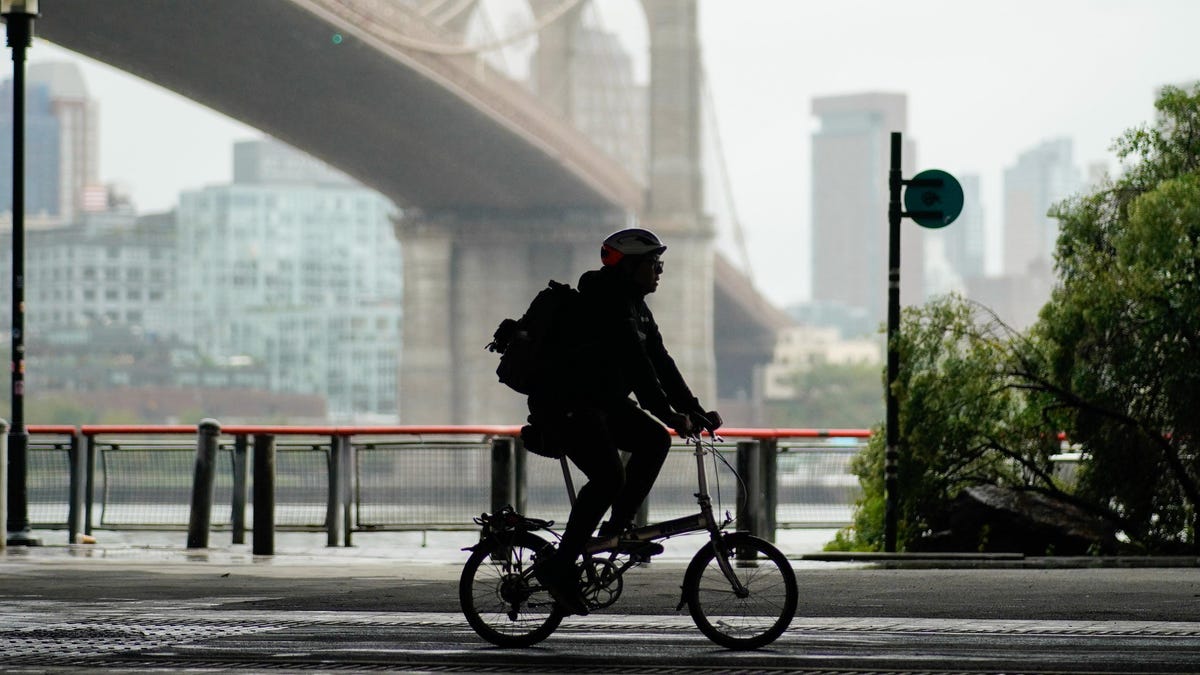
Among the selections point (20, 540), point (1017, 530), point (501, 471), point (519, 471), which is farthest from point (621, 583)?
point (20, 540)

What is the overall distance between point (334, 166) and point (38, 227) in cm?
9235

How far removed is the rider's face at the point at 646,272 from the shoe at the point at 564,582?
3.49ft

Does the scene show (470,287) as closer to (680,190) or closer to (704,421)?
(680,190)

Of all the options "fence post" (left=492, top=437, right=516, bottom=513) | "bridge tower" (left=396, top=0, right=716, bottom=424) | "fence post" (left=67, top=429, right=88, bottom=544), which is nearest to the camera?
"fence post" (left=492, top=437, right=516, bottom=513)

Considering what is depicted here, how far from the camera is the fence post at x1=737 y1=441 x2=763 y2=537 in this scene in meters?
14.2

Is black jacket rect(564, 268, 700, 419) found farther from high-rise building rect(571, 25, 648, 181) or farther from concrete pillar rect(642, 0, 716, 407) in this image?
high-rise building rect(571, 25, 648, 181)

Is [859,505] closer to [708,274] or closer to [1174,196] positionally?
[1174,196]

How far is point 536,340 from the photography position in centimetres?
718

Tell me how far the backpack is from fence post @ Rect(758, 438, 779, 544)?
326 inches

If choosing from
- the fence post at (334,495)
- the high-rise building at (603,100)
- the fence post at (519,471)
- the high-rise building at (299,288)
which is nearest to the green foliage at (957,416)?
the fence post at (519,471)

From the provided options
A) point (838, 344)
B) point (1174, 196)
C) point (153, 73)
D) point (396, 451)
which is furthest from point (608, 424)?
point (838, 344)

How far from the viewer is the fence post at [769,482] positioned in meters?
15.3

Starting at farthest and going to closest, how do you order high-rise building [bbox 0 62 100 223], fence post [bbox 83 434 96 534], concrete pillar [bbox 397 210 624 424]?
1. high-rise building [bbox 0 62 100 223]
2. concrete pillar [bbox 397 210 624 424]
3. fence post [bbox 83 434 96 534]

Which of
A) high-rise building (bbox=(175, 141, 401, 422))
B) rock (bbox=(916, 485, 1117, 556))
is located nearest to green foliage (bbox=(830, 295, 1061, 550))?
rock (bbox=(916, 485, 1117, 556))
